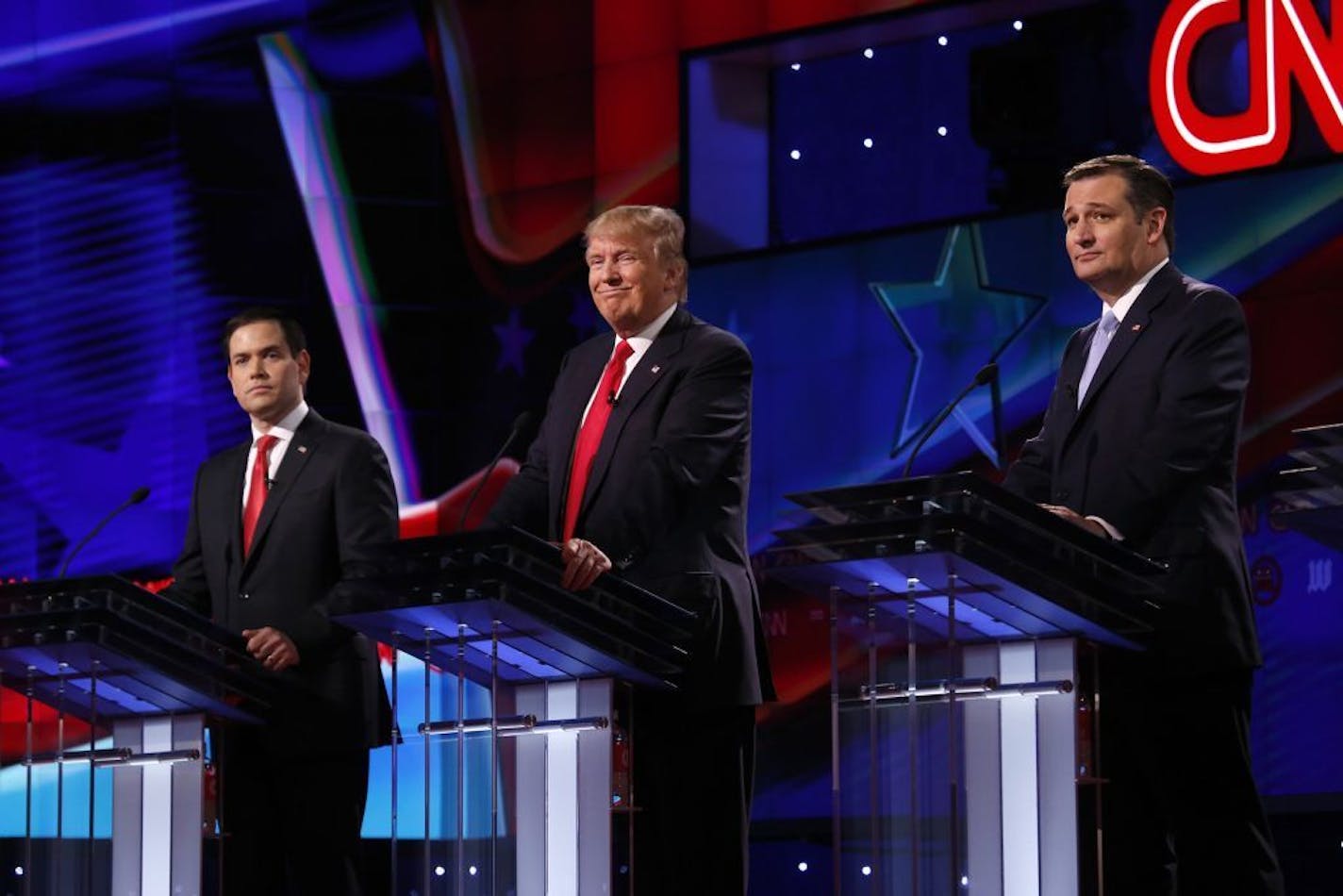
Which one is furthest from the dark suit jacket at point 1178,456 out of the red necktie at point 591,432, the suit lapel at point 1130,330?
the red necktie at point 591,432

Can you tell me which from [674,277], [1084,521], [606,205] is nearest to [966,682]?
[1084,521]

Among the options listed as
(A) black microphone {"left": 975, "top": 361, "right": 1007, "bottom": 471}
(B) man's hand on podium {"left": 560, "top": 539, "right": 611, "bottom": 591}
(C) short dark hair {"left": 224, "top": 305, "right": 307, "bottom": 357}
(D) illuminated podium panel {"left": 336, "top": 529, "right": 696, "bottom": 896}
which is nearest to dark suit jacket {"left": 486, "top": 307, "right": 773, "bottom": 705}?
(D) illuminated podium panel {"left": 336, "top": 529, "right": 696, "bottom": 896}

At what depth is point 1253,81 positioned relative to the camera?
21.9 ft

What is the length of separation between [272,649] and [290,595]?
0.20 meters

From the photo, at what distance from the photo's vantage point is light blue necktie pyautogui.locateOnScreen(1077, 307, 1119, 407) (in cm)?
408

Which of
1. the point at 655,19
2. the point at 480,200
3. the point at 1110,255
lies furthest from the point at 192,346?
the point at 1110,255

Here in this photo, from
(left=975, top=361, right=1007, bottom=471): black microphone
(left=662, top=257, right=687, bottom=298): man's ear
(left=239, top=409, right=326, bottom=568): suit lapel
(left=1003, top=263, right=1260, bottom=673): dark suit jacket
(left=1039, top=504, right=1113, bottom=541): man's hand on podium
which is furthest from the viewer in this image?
(left=975, top=361, right=1007, bottom=471): black microphone

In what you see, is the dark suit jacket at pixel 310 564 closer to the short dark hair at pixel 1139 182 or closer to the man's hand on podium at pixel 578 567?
the man's hand on podium at pixel 578 567

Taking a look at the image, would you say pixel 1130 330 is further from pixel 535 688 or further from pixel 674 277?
pixel 535 688

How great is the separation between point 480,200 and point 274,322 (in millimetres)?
3517

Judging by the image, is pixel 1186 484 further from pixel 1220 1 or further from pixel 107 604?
pixel 1220 1

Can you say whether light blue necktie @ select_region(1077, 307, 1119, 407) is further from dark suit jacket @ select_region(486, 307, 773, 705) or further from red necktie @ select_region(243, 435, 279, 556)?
red necktie @ select_region(243, 435, 279, 556)

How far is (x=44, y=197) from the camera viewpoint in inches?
314

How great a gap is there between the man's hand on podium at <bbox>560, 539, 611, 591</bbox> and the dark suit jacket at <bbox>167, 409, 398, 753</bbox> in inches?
38.3
